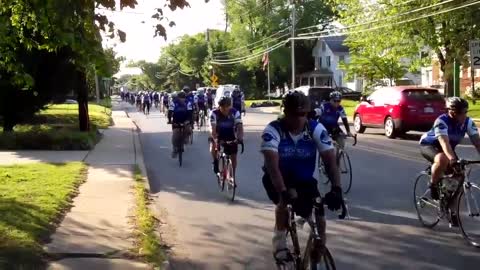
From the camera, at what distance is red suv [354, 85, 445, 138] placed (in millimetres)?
22531

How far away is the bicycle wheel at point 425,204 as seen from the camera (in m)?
8.65

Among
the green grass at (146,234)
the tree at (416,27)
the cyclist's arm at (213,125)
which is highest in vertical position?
the tree at (416,27)

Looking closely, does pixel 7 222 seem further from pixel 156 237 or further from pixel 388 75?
pixel 388 75

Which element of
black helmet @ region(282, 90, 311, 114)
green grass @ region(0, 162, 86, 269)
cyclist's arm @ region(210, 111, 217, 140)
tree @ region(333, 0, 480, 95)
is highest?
tree @ region(333, 0, 480, 95)

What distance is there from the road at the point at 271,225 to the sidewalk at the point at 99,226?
1.84 feet

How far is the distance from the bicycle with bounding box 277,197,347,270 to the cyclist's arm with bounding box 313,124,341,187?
200 millimetres

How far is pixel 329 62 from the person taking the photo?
283ft

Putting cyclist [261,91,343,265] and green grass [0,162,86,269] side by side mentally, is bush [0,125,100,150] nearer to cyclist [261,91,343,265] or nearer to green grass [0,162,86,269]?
green grass [0,162,86,269]

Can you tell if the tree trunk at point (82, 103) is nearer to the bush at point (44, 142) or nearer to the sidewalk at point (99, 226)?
the bush at point (44, 142)

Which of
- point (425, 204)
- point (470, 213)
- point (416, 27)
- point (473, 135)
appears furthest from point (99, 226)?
point (416, 27)

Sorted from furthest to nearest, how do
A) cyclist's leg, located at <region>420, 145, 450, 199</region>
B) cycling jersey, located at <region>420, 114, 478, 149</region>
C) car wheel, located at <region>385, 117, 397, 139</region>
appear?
car wheel, located at <region>385, 117, 397, 139</region> < cyclist's leg, located at <region>420, 145, 450, 199</region> < cycling jersey, located at <region>420, 114, 478, 149</region>

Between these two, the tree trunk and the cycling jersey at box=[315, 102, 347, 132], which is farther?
the tree trunk

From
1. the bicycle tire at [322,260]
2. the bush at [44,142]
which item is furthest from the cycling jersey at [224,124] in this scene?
the bush at [44,142]

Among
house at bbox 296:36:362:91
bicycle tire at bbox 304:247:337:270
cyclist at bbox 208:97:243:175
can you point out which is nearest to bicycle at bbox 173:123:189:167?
cyclist at bbox 208:97:243:175
